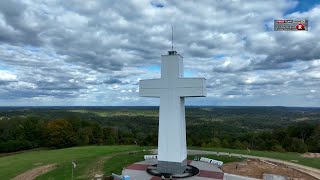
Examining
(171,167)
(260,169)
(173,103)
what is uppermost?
(173,103)

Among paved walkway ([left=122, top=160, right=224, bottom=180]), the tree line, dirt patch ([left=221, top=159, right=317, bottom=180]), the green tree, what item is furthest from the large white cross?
the green tree

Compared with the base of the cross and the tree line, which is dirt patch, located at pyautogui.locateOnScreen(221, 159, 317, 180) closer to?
the base of the cross

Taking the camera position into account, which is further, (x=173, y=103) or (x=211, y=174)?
(x=211, y=174)

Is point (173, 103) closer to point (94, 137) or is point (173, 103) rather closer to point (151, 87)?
point (151, 87)

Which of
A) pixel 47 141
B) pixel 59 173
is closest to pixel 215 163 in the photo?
pixel 59 173

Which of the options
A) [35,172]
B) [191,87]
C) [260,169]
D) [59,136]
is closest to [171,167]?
[191,87]

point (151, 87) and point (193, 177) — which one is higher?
point (151, 87)
